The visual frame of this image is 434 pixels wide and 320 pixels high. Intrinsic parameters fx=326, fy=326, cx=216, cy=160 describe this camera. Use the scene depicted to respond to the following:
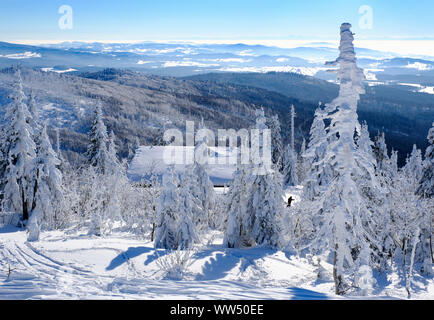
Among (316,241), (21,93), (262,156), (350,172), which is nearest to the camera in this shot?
(350,172)

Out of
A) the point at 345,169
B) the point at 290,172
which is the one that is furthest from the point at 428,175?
the point at 290,172

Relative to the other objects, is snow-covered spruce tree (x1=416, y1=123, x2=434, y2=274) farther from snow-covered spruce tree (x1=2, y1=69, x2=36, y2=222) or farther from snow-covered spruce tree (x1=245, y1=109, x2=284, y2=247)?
snow-covered spruce tree (x1=2, y1=69, x2=36, y2=222)

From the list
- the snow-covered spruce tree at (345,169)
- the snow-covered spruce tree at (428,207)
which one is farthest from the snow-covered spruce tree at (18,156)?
the snow-covered spruce tree at (428,207)

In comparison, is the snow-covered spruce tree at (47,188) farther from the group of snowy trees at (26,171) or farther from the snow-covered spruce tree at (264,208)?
the snow-covered spruce tree at (264,208)

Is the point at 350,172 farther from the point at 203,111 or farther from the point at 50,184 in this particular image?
the point at 203,111

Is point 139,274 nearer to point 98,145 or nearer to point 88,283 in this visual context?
point 88,283
